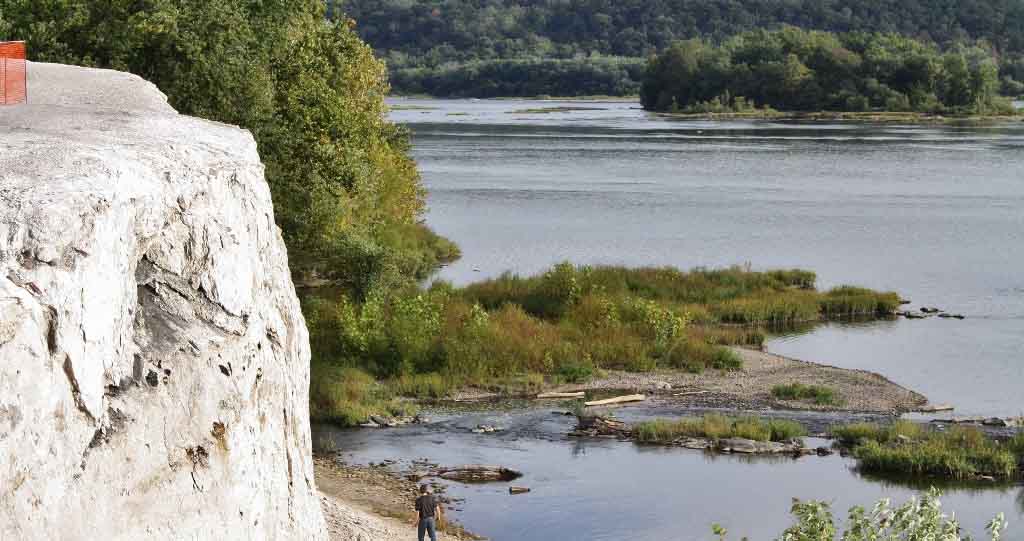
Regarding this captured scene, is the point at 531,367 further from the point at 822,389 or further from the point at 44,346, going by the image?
the point at 44,346

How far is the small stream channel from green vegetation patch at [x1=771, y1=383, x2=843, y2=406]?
303 cm

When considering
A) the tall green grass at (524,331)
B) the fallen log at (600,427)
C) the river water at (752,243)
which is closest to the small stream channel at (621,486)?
the river water at (752,243)

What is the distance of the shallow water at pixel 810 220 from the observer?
47969 mm

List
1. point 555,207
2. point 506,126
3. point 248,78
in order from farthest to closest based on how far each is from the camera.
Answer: point 506,126
point 555,207
point 248,78

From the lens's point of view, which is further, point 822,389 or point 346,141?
point 346,141

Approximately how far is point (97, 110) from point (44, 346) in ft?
28.2

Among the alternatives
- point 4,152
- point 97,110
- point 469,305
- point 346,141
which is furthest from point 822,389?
point 4,152

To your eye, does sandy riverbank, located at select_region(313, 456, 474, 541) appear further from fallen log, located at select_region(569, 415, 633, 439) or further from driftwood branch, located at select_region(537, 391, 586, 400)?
driftwood branch, located at select_region(537, 391, 586, 400)

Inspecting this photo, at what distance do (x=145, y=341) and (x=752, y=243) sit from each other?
60.8 m

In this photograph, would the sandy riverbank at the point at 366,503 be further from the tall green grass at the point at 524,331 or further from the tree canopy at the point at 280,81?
the tree canopy at the point at 280,81

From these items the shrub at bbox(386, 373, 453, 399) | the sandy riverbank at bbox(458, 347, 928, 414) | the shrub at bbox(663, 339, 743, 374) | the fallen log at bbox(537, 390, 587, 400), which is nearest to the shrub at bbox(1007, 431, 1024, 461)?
the sandy riverbank at bbox(458, 347, 928, 414)

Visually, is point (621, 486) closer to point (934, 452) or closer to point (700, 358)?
point (934, 452)

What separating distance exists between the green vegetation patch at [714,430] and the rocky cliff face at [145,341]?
53.1ft

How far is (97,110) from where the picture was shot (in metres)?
20.4
